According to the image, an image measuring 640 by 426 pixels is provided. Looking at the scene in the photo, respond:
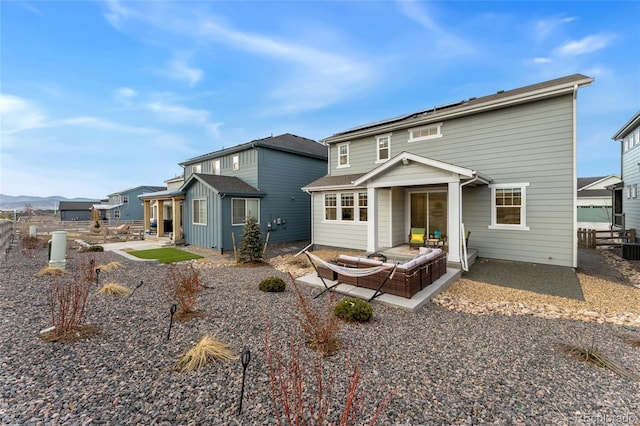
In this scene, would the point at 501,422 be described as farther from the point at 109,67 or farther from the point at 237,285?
the point at 109,67

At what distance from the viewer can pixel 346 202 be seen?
12.6 metres

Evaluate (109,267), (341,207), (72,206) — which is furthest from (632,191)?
(72,206)

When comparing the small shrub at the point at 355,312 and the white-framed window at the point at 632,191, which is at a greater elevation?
the white-framed window at the point at 632,191

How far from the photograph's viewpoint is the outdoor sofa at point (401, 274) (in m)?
5.92

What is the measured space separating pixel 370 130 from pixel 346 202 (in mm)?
3613

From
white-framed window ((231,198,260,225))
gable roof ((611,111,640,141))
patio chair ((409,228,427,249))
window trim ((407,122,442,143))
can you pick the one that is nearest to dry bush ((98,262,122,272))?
white-framed window ((231,198,260,225))

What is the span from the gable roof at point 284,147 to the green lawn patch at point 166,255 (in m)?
6.46

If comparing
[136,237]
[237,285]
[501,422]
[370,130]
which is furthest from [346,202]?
[136,237]

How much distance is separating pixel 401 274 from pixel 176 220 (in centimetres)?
1424

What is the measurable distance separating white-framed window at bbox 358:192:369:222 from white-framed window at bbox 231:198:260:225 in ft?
18.5

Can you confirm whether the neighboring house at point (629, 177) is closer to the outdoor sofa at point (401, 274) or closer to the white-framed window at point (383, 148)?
the white-framed window at point (383, 148)

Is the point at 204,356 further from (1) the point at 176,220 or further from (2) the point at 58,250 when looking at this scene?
(1) the point at 176,220

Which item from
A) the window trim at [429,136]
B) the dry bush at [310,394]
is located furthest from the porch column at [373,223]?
the dry bush at [310,394]

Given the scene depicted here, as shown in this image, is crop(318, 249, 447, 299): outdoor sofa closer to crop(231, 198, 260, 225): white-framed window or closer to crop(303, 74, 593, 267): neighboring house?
crop(303, 74, 593, 267): neighboring house
